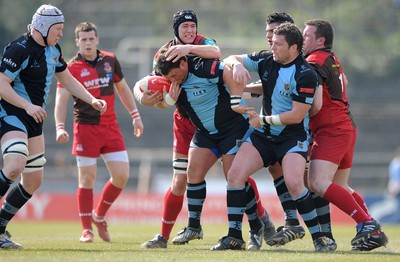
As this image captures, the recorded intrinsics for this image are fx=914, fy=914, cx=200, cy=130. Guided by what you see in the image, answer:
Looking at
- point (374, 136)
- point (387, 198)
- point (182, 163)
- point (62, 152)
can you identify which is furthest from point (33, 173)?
point (374, 136)

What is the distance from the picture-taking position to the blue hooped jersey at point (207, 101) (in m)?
9.59

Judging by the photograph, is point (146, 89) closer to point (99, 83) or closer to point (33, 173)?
point (33, 173)

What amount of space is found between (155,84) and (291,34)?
5.17 ft

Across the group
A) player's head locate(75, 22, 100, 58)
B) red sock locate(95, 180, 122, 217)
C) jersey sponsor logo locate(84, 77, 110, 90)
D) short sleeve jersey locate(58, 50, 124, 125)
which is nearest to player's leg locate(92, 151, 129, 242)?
red sock locate(95, 180, 122, 217)

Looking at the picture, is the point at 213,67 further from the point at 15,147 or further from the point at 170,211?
the point at 15,147

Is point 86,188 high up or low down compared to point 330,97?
down

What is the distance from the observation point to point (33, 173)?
9.91 meters

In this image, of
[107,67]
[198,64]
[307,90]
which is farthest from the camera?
[107,67]

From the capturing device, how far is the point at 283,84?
9.34 m

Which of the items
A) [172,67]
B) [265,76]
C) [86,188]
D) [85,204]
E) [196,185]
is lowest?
[85,204]

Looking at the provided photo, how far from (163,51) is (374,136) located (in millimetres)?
24086

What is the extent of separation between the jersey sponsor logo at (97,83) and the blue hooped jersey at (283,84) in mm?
3174

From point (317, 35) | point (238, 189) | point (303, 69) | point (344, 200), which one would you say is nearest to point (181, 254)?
point (238, 189)

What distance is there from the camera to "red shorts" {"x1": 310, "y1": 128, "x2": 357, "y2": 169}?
9656 mm
